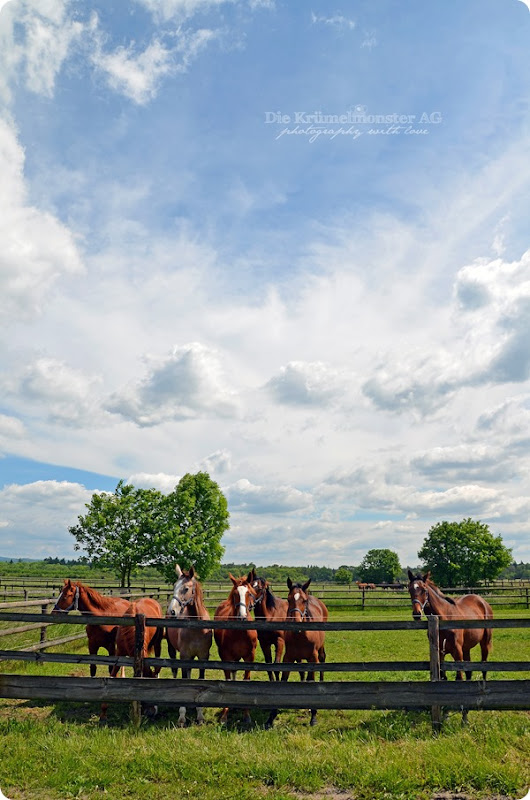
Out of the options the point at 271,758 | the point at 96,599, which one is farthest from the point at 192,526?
the point at 271,758

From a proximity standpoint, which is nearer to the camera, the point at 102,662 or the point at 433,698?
the point at 433,698

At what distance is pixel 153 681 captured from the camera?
6996 mm

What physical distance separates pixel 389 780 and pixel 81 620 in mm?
4657

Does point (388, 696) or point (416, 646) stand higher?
point (388, 696)

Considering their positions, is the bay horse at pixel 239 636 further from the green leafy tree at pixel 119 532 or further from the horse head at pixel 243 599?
the green leafy tree at pixel 119 532

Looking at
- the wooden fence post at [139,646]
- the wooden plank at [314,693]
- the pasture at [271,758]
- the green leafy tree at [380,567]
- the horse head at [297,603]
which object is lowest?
the green leafy tree at [380,567]

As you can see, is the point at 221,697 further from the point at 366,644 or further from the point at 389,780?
the point at 366,644

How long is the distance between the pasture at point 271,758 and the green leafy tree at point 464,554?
203 ft

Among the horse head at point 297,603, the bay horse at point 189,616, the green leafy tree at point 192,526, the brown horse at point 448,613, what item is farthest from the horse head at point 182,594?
the green leafy tree at point 192,526

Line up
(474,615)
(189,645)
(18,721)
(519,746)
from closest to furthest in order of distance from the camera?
(519,746), (18,721), (189,645), (474,615)

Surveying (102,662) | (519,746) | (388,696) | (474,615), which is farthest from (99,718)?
(474,615)

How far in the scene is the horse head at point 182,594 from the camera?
8094mm

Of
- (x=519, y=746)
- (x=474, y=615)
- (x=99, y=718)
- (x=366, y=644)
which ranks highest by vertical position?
(x=474, y=615)

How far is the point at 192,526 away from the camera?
39094mm
